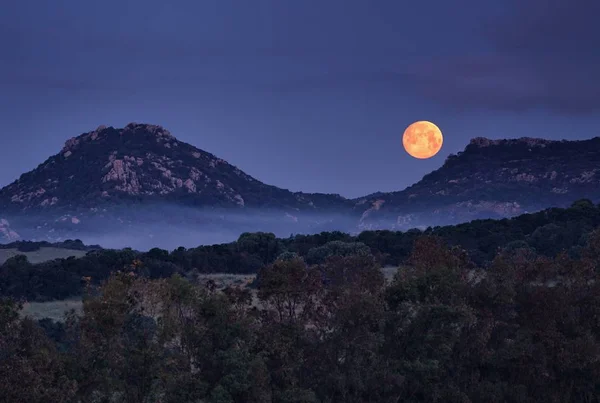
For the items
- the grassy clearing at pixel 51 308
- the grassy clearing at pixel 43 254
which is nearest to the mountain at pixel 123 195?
the grassy clearing at pixel 43 254

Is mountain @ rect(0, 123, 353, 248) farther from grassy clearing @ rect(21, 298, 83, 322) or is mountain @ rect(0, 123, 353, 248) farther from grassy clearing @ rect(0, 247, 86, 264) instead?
grassy clearing @ rect(21, 298, 83, 322)

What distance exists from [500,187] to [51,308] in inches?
5617

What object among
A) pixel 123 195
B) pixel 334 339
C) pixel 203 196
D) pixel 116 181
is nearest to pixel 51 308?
pixel 334 339

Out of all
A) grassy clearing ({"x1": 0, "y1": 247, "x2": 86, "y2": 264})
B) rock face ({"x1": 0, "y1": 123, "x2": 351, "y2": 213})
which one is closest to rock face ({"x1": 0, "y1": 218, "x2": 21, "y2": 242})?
rock face ({"x1": 0, "y1": 123, "x2": 351, "y2": 213})

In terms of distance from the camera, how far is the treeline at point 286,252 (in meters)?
53.6

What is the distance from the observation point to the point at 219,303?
75.8 ft

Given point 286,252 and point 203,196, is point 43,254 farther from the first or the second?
point 203,196

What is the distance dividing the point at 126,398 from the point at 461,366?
1225cm

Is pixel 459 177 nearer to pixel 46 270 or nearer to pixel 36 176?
pixel 36 176

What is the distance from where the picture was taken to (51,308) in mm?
47156

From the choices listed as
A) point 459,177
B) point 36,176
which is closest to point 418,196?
point 459,177

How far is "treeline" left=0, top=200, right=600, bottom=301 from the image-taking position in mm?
53625

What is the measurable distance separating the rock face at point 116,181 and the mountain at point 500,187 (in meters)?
39.8

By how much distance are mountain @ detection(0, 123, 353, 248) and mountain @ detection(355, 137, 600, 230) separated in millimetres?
25144
